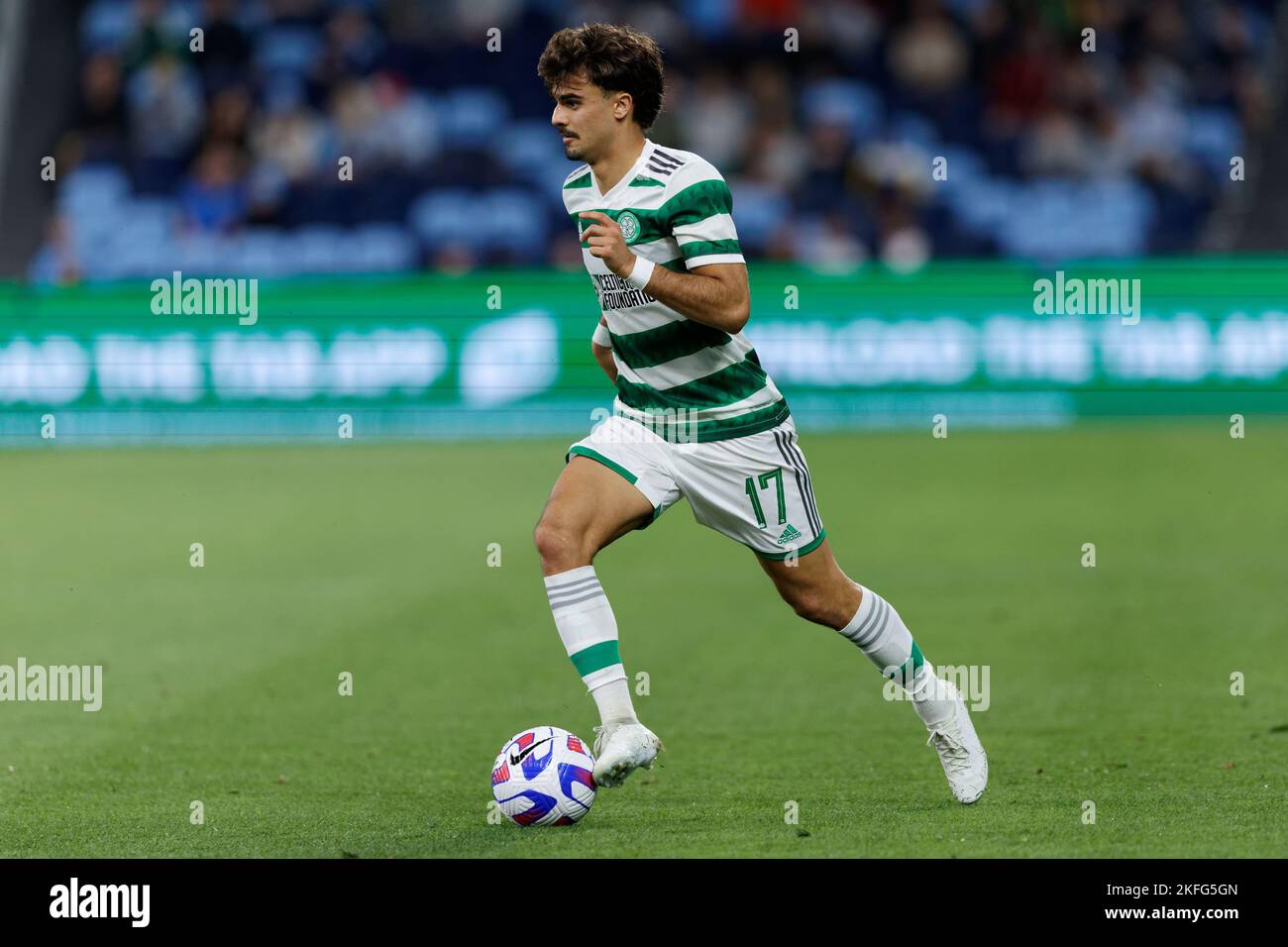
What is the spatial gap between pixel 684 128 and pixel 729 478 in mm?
18107

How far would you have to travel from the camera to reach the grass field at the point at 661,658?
6059mm

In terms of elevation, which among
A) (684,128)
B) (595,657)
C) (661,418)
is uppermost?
(684,128)

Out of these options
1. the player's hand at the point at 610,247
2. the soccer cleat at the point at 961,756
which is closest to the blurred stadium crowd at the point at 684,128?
the soccer cleat at the point at 961,756

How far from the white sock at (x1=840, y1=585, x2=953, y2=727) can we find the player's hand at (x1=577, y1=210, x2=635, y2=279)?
1.38m

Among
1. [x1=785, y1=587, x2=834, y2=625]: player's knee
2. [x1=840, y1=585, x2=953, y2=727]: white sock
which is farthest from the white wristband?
[x1=840, y1=585, x2=953, y2=727]: white sock

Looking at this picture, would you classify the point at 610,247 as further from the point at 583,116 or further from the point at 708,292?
the point at 583,116

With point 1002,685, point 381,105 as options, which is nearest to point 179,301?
point 381,105

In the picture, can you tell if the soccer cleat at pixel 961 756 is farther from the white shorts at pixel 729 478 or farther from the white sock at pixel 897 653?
the white shorts at pixel 729 478

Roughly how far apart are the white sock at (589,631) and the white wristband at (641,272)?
2.99 feet

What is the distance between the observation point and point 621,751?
229 inches

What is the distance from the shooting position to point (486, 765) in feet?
23.2

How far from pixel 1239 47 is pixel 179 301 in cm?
1422

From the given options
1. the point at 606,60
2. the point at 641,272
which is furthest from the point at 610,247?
the point at 606,60
